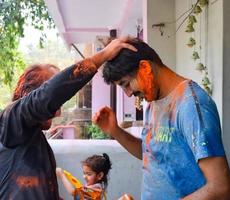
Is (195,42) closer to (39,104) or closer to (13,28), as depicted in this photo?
(39,104)

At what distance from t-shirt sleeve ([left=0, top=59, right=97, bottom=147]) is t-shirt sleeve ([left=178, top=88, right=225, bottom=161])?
407 millimetres

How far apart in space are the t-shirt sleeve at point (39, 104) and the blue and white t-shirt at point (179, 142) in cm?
34

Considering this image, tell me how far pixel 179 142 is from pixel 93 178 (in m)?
1.82

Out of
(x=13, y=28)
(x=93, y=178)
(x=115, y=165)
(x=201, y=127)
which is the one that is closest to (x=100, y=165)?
(x=93, y=178)

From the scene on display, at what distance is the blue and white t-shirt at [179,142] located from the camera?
143cm

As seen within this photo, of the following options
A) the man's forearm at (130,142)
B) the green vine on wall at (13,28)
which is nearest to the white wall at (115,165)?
the man's forearm at (130,142)

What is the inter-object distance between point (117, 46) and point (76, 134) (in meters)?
8.79

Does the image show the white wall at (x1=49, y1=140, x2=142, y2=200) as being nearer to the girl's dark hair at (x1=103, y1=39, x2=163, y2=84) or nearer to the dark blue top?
the dark blue top

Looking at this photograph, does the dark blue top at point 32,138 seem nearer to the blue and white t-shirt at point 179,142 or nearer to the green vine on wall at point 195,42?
the blue and white t-shirt at point 179,142

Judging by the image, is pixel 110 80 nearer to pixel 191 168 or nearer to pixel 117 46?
pixel 117 46

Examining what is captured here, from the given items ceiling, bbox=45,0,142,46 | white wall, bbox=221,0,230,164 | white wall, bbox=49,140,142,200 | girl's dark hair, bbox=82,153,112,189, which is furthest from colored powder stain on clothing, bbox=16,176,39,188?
ceiling, bbox=45,0,142,46

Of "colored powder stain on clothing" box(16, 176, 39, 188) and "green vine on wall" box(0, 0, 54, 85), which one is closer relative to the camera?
"colored powder stain on clothing" box(16, 176, 39, 188)

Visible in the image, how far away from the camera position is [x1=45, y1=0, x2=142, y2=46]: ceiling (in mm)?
6602

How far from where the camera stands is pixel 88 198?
3100 mm
